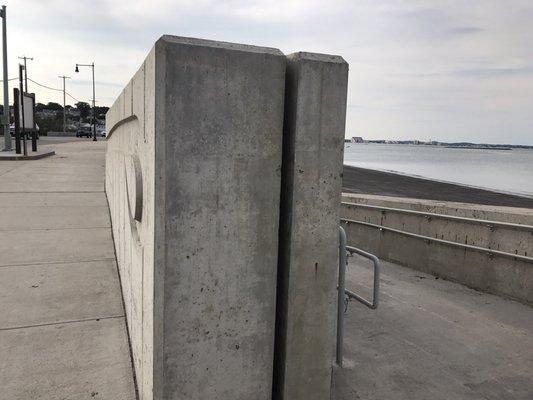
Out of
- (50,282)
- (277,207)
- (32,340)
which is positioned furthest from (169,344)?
(50,282)

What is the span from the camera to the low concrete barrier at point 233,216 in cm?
224

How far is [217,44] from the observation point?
227 centimetres

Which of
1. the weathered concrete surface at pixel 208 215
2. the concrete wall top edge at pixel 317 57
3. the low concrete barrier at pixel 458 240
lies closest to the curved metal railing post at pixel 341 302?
the weathered concrete surface at pixel 208 215

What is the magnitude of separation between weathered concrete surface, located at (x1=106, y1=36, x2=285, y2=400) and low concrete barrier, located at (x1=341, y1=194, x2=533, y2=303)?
13.9 ft

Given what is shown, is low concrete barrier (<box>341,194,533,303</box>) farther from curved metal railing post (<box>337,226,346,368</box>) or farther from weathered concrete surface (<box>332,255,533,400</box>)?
curved metal railing post (<box>337,226,346,368</box>)

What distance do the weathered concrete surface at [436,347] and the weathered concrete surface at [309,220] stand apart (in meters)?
0.77

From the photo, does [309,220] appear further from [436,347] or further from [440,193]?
[440,193]

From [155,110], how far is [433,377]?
2903 millimetres

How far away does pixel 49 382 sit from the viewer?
113 inches

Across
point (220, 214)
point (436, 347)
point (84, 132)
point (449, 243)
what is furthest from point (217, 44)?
point (84, 132)

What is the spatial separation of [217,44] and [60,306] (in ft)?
9.12

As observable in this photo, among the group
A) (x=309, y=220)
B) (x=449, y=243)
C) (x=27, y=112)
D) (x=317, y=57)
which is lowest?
(x=449, y=243)

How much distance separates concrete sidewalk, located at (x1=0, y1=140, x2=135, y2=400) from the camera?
290 centimetres

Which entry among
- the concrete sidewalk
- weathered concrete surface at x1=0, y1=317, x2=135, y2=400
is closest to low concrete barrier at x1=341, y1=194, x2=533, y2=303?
the concrete sidewalk
